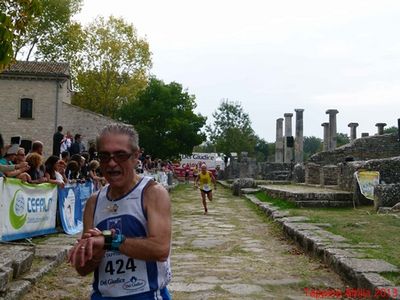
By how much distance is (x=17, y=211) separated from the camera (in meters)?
7.89

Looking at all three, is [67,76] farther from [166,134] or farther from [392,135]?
[392,135]

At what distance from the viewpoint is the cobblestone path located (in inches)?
228

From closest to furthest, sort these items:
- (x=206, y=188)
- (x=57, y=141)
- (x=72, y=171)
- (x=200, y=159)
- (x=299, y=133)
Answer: (x=72, y=171), (x=206, y=188), (x=57, y=141), (x=299, y=133), (x=200, y=159)

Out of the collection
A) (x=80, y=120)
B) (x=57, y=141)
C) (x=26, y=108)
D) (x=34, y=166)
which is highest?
(x=26, y=108)

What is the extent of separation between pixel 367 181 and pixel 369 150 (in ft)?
43.1

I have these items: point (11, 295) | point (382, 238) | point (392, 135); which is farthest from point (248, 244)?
point (392, 135)

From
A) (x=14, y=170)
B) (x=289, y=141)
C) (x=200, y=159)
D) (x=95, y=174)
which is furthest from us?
(x=200, y=159)

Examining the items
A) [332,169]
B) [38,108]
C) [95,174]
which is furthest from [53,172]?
[38,108]

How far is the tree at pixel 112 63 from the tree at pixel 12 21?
3575cm

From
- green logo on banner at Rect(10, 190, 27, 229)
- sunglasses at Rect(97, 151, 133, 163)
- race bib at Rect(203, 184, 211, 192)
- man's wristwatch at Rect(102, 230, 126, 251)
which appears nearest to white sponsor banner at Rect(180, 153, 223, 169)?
race bib at Rect(203, 184, 211, 192)

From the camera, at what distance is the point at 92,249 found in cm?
228

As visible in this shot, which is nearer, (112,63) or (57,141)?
(57,141)

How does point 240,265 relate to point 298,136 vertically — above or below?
below

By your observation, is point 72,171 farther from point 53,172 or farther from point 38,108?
point 38,108
